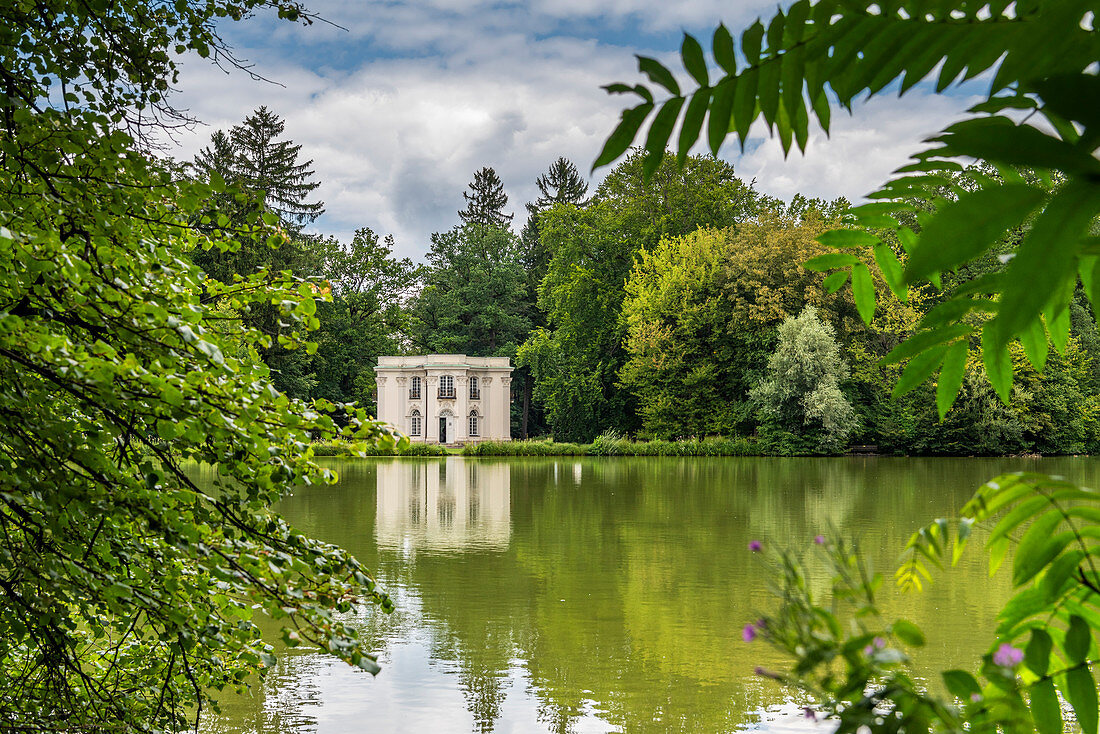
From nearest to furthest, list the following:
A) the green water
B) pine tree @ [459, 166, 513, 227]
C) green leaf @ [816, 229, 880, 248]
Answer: green leaf @ [816, 229, 880, 248] → the green water → pine tree @ [459, 166, 513, 227]

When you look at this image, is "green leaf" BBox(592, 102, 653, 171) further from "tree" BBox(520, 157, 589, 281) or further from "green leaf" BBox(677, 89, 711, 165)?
"tree" BBox(520, 157, 589, 281)

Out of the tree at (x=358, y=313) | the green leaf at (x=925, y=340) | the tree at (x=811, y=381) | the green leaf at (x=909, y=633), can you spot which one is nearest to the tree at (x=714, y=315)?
the tree at (x=811, y=381)

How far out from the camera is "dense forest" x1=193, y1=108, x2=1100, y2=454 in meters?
36.6

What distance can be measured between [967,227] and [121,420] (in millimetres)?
3145

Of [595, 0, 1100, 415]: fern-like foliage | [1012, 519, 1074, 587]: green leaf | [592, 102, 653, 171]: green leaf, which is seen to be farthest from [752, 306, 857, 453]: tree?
[592, 102, 653, 171]: green leaf

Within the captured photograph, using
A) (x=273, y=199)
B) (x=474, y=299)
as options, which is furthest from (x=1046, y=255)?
(x=474, y=299)

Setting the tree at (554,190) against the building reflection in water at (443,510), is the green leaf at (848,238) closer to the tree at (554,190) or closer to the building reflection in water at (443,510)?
the building reflection in water at (443,510)

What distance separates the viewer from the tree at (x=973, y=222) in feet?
1.87

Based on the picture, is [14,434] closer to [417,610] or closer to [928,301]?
[417,610]

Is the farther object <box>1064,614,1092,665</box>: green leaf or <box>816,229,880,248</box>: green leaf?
<box>816,229,880,248</box>: green leaf

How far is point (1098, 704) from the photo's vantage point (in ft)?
2.97

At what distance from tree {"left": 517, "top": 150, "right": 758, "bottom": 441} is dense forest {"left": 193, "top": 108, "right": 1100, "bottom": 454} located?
4.0 inches

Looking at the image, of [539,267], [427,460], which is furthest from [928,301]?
[539,267]

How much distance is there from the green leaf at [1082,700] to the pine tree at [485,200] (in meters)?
71.9
